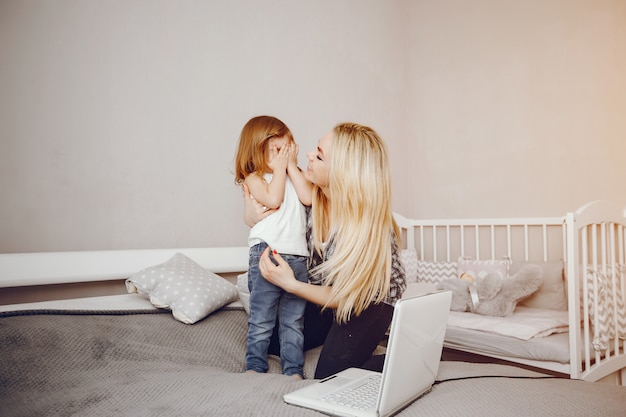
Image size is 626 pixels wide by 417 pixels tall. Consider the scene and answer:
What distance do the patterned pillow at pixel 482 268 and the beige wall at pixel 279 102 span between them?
0.36 metres

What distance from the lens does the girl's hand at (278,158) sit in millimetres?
1358

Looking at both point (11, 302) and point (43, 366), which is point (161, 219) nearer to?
point (11, 302)

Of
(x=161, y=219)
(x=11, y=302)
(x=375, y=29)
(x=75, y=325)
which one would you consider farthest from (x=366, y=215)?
(x=375, y=29)

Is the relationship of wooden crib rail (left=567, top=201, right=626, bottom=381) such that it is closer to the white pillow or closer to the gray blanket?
the gray blanket

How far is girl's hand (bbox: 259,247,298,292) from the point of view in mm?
1195

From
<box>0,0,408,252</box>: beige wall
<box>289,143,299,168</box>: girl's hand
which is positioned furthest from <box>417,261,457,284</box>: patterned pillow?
<box>289,143,299,168</box>: girl's hand

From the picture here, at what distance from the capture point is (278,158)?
1368 mm

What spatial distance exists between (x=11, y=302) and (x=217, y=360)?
2.38 feet

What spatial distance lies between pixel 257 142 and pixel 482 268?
1.42m

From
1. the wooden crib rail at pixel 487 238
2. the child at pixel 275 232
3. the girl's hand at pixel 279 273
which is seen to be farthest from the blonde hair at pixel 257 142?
the wooden crib rail at pixel 487 238

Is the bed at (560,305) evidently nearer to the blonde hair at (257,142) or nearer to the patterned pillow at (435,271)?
the patterned pillow at (435,271)

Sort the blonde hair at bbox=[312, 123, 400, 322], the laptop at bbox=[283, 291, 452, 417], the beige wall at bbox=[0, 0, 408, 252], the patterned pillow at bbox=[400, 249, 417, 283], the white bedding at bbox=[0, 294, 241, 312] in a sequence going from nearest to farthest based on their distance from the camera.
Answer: the laptop at bbox=[283, 291, 452, 417] → the blonde hair at bbox=[312, 123, 400, 322] → the white bedding at bbox=[0, 294, 241, 312] → the beige wall at bbox=[0, 0, 408, 252] → the patterned pillow at bbox=[400, 249, 417, 283]

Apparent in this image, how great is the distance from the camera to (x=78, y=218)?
1.63 meters

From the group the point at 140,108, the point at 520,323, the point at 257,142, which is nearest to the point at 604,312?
the point at 520,323
